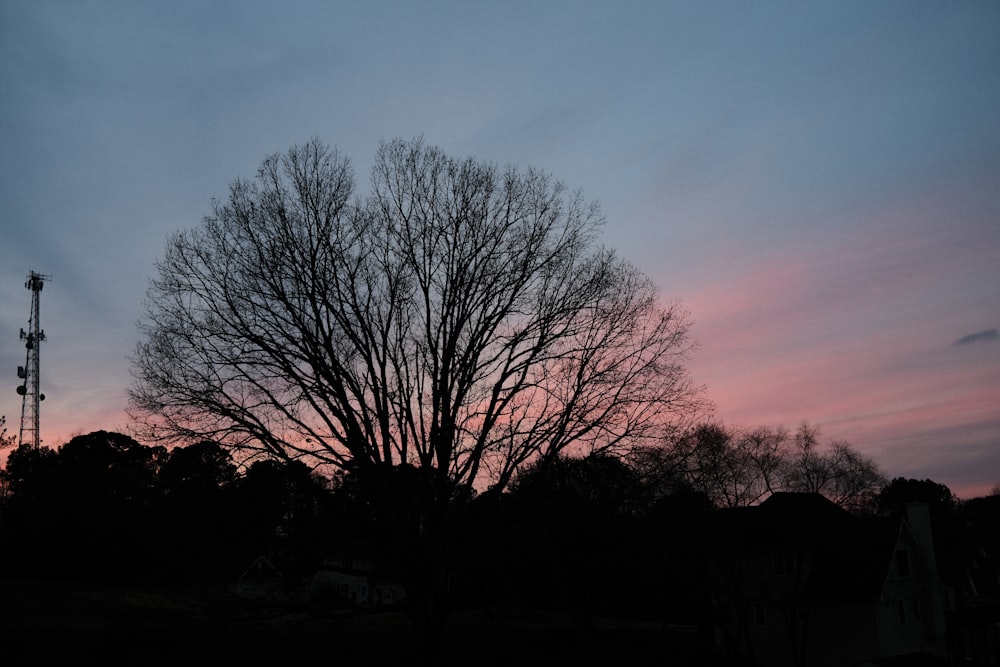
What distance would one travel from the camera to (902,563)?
3994 centimetres

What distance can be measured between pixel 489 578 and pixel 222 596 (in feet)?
17.2

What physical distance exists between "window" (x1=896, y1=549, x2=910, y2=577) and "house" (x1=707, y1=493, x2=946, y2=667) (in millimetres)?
57

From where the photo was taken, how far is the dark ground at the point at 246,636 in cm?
1423

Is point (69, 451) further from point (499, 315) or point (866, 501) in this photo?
point (866, 501)

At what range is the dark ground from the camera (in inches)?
560

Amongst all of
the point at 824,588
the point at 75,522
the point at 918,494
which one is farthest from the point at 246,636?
the point at 918,494

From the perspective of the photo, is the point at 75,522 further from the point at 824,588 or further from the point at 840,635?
the point at 840,635

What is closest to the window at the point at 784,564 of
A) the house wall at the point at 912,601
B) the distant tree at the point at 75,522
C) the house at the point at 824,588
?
the house at the point at 824,588

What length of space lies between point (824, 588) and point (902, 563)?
4.98 meters

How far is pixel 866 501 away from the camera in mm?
81000

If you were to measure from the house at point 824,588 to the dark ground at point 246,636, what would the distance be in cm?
426

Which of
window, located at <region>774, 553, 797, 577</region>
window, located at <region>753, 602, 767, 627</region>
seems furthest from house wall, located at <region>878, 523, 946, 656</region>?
window, located at <region>753, 602, 767, 627</region>

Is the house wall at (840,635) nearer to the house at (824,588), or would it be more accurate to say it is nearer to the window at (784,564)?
the house at (824,588)

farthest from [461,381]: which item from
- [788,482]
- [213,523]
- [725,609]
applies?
[788,482]
